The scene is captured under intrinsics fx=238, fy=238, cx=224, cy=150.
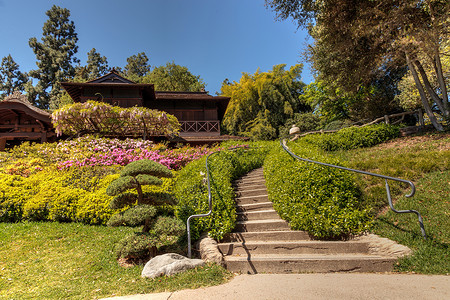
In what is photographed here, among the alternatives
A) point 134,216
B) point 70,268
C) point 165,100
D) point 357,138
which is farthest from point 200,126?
point 70,268

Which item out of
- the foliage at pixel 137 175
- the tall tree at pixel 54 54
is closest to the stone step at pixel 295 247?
the foliage at pixel 137 175

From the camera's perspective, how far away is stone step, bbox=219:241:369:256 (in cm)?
425

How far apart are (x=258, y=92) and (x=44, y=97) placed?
2997 cm

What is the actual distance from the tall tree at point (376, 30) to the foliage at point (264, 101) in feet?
45.6

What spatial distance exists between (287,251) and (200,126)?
16.4 metres

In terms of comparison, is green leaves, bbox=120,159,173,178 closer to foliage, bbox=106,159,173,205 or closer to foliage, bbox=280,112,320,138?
foliage, bbox=106,159,173,205

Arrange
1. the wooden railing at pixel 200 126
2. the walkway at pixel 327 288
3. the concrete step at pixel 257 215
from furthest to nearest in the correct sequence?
1. the wooden railing at pixel 200 126
2. the concrete step at pixel 257 215
3. the walkway at pixel 327 288

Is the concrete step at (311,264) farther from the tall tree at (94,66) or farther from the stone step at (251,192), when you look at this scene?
the tall tree at (94,66)

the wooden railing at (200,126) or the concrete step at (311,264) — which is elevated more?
the wooden railing at (200,126)

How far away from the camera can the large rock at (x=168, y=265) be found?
3.60 metres

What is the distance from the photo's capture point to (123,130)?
14547 mm

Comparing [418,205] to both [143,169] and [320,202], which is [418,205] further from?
[143,169]

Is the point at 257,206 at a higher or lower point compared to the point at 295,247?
higher

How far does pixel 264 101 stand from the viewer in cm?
2670
